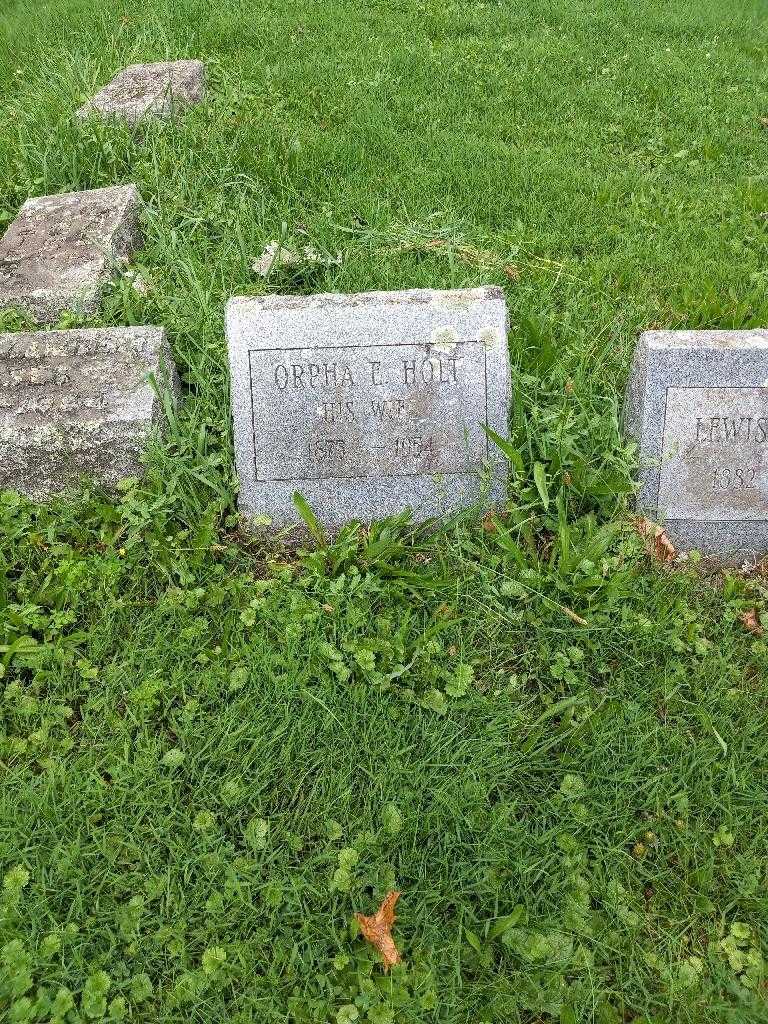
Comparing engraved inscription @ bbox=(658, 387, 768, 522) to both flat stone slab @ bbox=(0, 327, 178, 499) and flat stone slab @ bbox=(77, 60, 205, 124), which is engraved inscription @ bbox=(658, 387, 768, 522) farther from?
flat stone slab @ bbox=(77, 60, 205, 124)

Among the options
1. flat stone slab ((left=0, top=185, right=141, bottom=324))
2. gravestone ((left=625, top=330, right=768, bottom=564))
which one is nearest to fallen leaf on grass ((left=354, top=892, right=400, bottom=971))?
gravestone ((left=625, top=330, right=768, bottom=564))

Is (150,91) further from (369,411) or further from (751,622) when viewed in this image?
(751,622)

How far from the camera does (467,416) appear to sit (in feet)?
8.93

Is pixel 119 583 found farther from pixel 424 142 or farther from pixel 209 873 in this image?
pixel 424 142

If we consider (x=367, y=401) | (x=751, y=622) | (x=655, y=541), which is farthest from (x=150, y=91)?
(x=751, y=622)

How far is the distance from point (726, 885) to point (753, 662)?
687 mm

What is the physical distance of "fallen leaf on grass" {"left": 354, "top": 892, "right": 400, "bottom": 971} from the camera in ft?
5.82

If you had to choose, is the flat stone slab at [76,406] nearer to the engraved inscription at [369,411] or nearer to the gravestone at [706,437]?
the engraved inscription at [369,411]

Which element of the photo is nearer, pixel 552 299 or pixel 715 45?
pixel 552 299

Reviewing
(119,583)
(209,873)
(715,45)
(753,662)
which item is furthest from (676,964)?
(715,45)

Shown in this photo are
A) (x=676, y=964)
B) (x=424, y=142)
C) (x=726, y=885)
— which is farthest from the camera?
(x=424, y=142)

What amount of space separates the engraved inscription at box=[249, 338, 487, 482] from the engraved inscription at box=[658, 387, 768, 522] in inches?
25.5

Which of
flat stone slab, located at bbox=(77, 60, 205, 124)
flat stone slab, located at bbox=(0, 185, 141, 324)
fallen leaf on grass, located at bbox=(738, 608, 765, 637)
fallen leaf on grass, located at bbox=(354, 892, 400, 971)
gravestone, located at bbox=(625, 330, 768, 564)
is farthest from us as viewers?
flat stone slab, located at bbox=(77, 60, 205, 124)

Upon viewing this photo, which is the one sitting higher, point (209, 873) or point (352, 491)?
point (352, 491)
